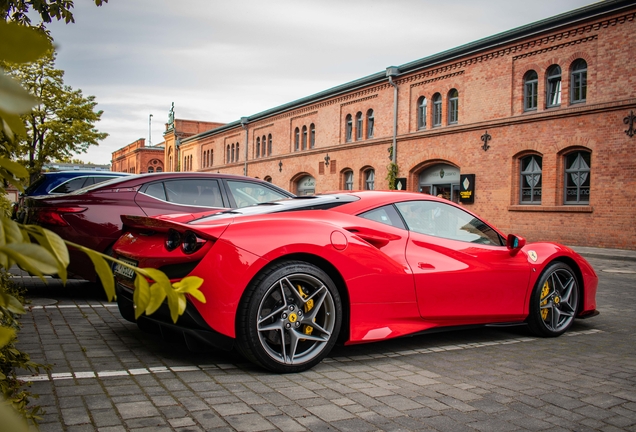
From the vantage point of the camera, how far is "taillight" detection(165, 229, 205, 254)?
386cm

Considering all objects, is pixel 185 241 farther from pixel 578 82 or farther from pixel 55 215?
pixel 578 82

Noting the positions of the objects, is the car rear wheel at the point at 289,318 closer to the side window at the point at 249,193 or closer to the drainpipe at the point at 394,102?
the side window at the point at 249,193

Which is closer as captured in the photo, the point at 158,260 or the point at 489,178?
the point at 158,260

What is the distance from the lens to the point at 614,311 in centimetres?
725

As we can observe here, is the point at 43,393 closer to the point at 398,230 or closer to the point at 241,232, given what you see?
the point at 241,232

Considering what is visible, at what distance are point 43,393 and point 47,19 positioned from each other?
4.74 m

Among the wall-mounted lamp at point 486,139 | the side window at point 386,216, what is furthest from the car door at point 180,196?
the wall-mounted lamp at point 486,139

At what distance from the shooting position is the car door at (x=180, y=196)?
675cm

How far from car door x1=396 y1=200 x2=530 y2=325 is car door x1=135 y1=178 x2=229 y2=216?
302 centimetres

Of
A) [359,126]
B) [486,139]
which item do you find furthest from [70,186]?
[359,126]

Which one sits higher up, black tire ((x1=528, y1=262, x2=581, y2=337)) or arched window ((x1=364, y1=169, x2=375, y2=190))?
arched window ((x1=364, y1=169, x2=375, y2=190))

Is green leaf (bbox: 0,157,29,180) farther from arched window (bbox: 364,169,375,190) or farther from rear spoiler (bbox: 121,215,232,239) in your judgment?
arched window (bbox: 364,169,375,190)

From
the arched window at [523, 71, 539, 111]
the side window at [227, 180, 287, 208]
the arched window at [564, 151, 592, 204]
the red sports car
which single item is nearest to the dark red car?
the side window at [227, 180, 287, 208]

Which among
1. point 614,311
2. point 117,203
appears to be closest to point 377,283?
point 117,203
